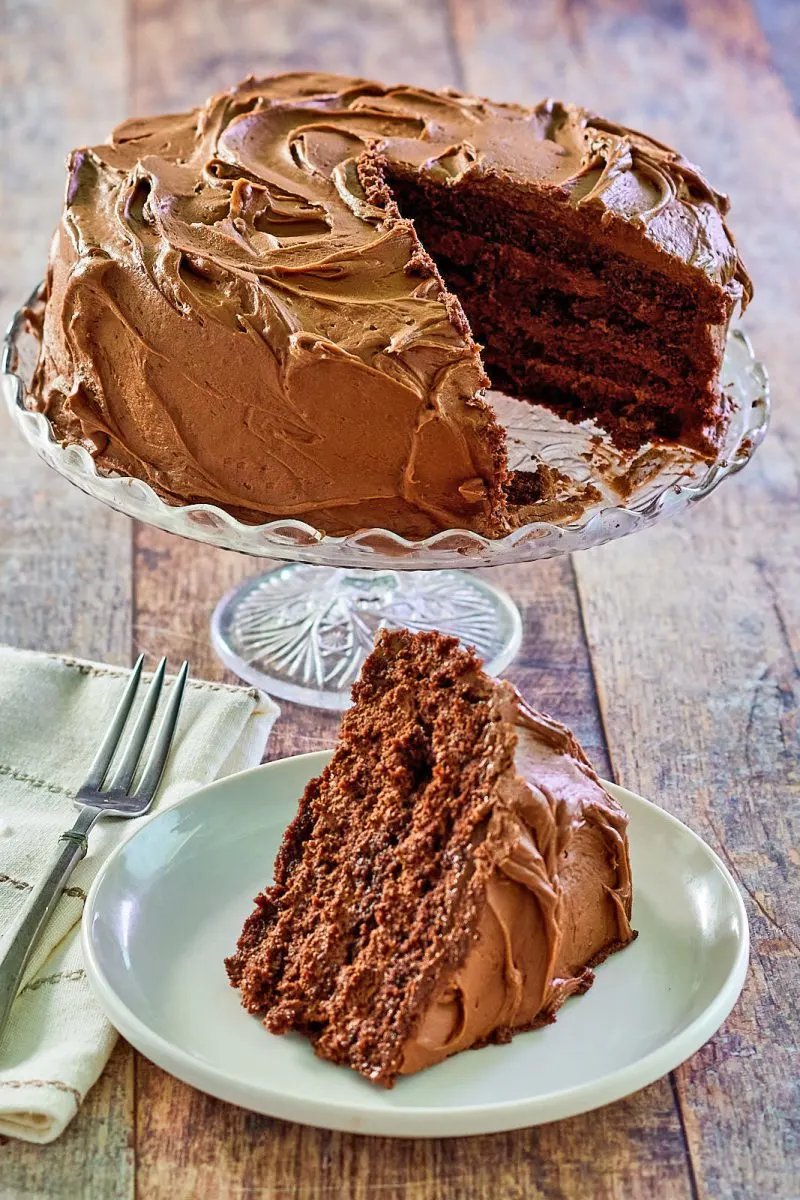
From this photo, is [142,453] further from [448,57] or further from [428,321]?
[448,57]

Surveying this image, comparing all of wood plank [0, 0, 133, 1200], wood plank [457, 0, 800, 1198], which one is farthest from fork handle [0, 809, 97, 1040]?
wood plank [457, 0, 800, 1198]

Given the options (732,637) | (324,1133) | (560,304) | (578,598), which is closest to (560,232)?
(560,304)

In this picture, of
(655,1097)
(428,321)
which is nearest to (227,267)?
(428,321)

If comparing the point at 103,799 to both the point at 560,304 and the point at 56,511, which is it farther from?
the point at 560,304

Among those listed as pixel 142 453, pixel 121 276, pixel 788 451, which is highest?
pixel 121 276

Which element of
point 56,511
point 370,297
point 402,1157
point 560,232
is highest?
point 370,297

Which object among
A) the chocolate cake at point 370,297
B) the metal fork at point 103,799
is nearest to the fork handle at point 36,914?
the metal fork at point 103,799
